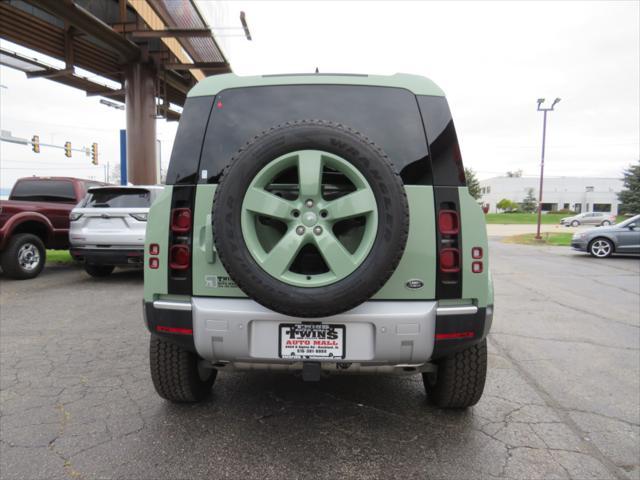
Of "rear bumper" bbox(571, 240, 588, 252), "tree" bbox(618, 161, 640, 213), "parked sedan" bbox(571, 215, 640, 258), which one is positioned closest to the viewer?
"parked sedan" bbox(571, 215, 640, 258)

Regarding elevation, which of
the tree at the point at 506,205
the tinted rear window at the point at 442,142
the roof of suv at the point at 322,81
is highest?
the tree at the point at 506,205

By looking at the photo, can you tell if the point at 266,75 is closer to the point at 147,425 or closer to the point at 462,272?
the point at 462,272

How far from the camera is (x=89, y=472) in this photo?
219 cm

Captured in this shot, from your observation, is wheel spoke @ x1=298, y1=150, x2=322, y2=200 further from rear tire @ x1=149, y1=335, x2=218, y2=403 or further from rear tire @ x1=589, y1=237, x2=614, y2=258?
rear tire @ x1=589, y1=237, x2=614, y2=258

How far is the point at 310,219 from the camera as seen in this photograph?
2.06m

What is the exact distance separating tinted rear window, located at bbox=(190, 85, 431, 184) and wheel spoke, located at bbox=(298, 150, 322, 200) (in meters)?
0.50

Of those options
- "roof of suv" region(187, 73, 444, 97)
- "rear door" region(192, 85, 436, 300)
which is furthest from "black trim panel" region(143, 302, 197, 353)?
"roof of suv" region(187, 73, 444, 97)

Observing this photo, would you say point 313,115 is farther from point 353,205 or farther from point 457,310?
point 457,310

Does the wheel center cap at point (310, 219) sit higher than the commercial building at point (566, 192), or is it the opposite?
the commercial building at point (566, 192)

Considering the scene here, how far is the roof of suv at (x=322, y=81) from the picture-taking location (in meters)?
2.45

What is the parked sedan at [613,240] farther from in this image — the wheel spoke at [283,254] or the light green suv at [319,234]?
the wheel spoke at [283,254]

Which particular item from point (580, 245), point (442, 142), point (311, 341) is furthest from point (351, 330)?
point (580, 245)

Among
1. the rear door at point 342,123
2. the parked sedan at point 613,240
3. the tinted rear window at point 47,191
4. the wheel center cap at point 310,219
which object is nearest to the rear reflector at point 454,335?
the rear door at point 342,123

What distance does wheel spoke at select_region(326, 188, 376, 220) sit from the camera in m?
2.04
